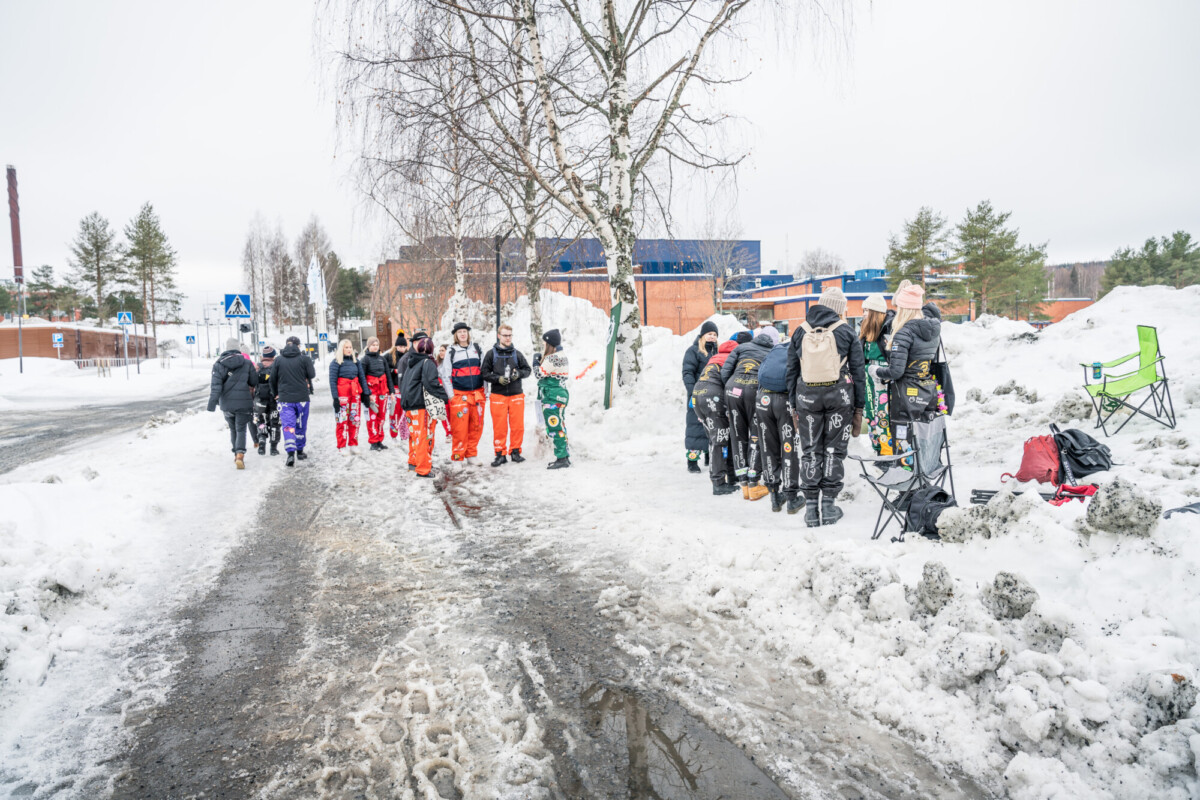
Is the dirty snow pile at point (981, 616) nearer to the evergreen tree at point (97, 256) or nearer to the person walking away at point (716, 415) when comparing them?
the person walking away at point (716, 415)

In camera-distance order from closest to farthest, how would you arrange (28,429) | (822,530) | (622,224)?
(822,530) < (622,224) < (28,429)

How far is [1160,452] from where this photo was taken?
20.4 feet

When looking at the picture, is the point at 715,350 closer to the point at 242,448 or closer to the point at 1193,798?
the point at 1193,798

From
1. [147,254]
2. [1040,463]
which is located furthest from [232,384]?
[147,254]

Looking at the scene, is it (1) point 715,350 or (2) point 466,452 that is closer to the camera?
(1) point 715,350

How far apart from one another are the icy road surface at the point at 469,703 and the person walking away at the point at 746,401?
2191mm

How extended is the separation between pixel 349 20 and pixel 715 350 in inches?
297

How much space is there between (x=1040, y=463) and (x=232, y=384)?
10.1m

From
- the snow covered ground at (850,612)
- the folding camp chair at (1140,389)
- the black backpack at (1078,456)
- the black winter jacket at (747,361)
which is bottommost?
the snow covered ground at (850,612)

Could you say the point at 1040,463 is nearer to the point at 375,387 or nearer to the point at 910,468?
the point at 910,468

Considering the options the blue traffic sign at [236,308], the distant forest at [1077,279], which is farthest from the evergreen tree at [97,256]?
the distant forest at [1077,279]

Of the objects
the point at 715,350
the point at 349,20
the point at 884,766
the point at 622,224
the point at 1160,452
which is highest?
the point at 349,20

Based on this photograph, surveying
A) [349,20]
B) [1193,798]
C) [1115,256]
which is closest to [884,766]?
[1193,798]

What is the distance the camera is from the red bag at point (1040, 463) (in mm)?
5632
